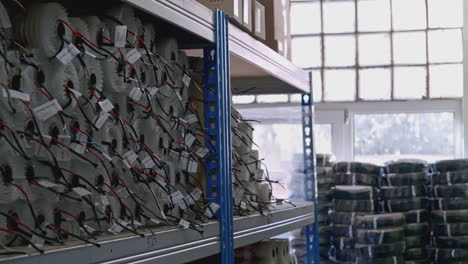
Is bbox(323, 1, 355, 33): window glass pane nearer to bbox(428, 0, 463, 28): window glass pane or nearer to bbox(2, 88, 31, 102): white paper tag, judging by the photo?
bbox(428, 0, 463, 28): window glass pane

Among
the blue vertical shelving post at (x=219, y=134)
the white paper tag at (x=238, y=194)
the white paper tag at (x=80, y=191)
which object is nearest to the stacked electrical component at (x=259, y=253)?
the white paper tag at (x=238, y=194)

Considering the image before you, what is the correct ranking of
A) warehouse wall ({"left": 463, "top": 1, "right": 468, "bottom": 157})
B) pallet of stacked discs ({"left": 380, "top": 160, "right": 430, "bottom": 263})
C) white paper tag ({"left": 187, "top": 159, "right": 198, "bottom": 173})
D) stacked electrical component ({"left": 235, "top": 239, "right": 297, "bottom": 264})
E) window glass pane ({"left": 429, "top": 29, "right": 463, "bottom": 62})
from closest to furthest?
white paper tag ({"left": 187, "top": 159, "right": 198, "bottom": 173}), stacked electrical component ({"left": 235, "top": 239, "right": 297, "bottom": 264}), pallet of stacked discs ({"left": 380, "top": 160, "right": 430, "bottom": 263}), warehouse wall ({"left": 463, "top": 1, "right": 468, "bottom": 157}), window glass pane ({"left": 429, "top": 29, "right": 463, "bottom": 62})

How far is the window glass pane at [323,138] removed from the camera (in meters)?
6.82

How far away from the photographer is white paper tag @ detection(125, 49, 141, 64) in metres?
1.86

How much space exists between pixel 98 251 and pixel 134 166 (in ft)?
1.41

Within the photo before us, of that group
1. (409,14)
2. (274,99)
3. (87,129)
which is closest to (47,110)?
(87,129)

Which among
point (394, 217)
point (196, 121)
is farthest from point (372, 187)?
point (196, 121)

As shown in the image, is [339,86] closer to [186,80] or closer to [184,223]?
[186,80]

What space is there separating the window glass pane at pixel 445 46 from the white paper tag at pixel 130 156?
5.14m

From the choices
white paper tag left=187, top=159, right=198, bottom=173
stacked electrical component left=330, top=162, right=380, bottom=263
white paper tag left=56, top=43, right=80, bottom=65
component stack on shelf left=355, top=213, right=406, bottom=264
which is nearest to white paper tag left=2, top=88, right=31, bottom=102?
white paper tag left=56, top=43, right=80, bottom=65

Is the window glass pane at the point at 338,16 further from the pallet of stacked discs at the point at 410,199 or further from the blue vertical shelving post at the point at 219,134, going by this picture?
the blue vertical shelving post at the point at 219,134

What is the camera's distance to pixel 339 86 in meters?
6.80

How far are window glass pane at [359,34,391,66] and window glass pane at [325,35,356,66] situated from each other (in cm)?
7

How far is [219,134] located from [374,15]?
4.63m
